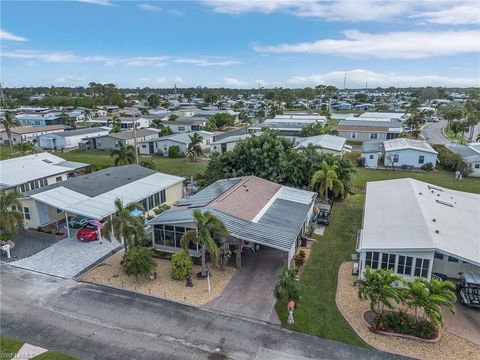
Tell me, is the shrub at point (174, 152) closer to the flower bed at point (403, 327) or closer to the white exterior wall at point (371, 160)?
the white exterior wall at point (371, 160)

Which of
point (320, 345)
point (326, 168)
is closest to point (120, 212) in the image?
point (320, 345)

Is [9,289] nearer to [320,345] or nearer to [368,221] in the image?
[320,345]

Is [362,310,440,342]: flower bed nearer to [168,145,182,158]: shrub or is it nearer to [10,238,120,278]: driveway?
[10,238,120,278]: driveway

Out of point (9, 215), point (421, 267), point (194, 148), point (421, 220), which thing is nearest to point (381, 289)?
point (421, 267)

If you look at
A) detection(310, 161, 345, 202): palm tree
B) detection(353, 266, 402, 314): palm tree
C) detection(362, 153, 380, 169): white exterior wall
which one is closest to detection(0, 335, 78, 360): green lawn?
detection(353, 266, 402, 314): palm tree

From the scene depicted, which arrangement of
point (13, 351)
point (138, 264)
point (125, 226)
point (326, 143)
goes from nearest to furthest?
point (13, 351) < point (138, 264) < point (125, 226) < point (326, 143)

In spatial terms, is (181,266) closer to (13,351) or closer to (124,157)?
(13,351)

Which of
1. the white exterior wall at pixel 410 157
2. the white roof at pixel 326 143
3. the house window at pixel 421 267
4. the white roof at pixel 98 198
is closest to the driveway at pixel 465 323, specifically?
the house window at pixel 421 267
